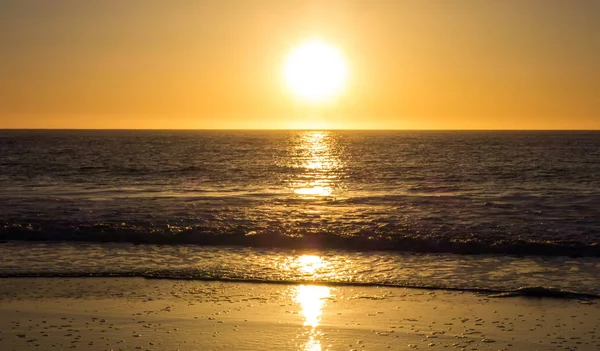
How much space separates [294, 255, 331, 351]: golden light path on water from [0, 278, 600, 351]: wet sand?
19mm

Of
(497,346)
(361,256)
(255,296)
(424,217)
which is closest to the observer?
(497,346)

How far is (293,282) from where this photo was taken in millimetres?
13484

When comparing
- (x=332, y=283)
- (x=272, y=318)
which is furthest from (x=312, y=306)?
(x=332, y=283)

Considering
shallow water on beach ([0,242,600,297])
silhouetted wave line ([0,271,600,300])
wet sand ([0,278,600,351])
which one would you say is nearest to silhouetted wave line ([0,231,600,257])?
Answer: shallow water on beach ([0,242,600,297])

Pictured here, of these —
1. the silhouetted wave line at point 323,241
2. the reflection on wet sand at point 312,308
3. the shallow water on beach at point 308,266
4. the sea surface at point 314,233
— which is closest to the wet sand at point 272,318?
the reflection on wet sand at point 312,308

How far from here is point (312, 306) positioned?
1155 cm

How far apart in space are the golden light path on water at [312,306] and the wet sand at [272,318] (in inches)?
0.7

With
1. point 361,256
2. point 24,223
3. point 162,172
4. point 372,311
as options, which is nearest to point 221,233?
point 361,256

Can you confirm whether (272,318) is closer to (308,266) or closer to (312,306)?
(312,306)

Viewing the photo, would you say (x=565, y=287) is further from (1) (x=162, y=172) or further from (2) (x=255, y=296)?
(1) (x=162, y=172)

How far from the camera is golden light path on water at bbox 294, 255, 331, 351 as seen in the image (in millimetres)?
9484

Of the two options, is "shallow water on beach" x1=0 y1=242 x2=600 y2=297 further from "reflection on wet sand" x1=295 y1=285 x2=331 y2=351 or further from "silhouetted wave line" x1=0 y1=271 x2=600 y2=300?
"reflection on wet sand" x1=295 y1=285 x2=331 y2=351

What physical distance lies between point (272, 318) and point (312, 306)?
1101 mm

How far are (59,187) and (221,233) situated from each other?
21812mm
